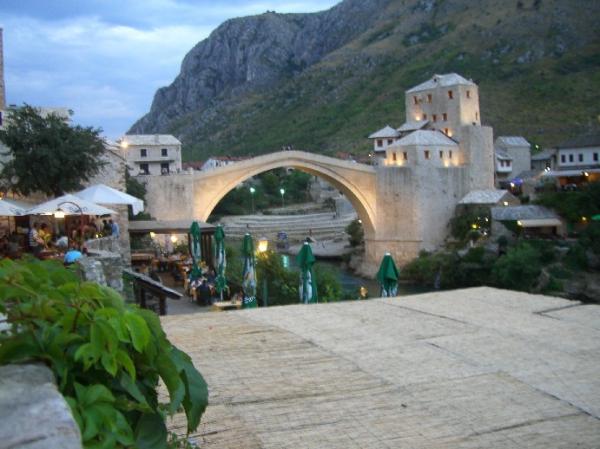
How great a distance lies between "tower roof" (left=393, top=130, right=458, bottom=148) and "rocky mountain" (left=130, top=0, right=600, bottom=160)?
1591 cm

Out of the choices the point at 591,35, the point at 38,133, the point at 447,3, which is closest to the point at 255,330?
the point at 38,133

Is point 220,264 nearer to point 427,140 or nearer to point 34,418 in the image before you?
point 34,418

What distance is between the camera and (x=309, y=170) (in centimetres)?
3200

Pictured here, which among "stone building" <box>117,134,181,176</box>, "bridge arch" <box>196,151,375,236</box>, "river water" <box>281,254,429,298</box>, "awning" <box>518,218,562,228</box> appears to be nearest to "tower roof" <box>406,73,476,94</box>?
"bridge arch" <box>196,151,375,236</box>

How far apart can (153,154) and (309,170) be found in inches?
614

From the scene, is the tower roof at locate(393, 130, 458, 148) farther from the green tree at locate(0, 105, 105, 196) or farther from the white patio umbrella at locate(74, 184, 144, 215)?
the white patio umbrella at locate(74, 184, 144, 215)

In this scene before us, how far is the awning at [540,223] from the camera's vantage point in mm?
28047

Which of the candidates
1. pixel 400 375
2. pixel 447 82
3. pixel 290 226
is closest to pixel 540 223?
pixel 447 82

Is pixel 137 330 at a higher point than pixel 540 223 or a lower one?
higher

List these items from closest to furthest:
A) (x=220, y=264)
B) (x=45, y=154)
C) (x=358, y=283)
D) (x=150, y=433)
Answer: (x=150, y=433) < (x=220, y=264) < (x=45, y=154) < (x=358, y=283)

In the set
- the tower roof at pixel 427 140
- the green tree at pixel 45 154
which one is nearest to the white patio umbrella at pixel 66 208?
the green tree at pixel 45 154

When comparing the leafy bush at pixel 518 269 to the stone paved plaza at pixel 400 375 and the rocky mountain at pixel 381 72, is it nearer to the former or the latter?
the stone paved plaza at pixel 400 375

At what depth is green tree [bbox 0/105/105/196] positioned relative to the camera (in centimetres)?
1401

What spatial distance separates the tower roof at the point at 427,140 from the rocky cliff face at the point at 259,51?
6054cm
